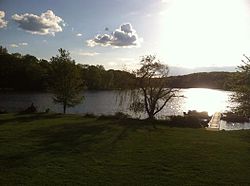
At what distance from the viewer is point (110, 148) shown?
18.3 m

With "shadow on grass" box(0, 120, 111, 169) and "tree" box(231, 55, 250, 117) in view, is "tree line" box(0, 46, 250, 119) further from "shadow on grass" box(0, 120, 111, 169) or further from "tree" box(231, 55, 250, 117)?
"shadow on grass" box(0, 120, 111, 169)

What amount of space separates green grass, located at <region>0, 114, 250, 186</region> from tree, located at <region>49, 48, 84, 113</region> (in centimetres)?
2207

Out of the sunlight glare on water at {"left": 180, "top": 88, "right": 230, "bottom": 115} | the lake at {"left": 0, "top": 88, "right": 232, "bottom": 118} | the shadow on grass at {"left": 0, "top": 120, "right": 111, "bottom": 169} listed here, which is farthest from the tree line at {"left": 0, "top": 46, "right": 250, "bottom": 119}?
the sunlight glare on water at {"left": 180, "top": 88, "right": 230, "bottom": 115}

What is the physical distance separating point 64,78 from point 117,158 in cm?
3155

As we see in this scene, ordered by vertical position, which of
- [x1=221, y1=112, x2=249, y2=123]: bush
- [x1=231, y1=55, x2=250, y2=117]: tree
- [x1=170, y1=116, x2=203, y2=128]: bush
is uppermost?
[x1=231, y1=55, x2=250, y2=117]: tree

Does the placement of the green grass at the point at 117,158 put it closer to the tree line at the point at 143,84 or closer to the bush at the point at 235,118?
the tree line at the point at 143,84

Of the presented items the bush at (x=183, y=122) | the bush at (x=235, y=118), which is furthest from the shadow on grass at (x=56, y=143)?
the bush at (x=235, y=118)

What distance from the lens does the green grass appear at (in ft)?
42.0

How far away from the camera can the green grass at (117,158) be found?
504 inches

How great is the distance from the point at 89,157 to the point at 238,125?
1849 inches

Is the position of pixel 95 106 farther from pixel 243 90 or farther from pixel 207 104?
pixel 243 90

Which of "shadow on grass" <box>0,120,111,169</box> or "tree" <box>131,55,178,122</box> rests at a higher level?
"tree" <box>131,55,178,122</box>

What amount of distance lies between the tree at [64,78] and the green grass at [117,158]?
72.4ft

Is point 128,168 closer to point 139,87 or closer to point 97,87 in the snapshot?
point 139,87
